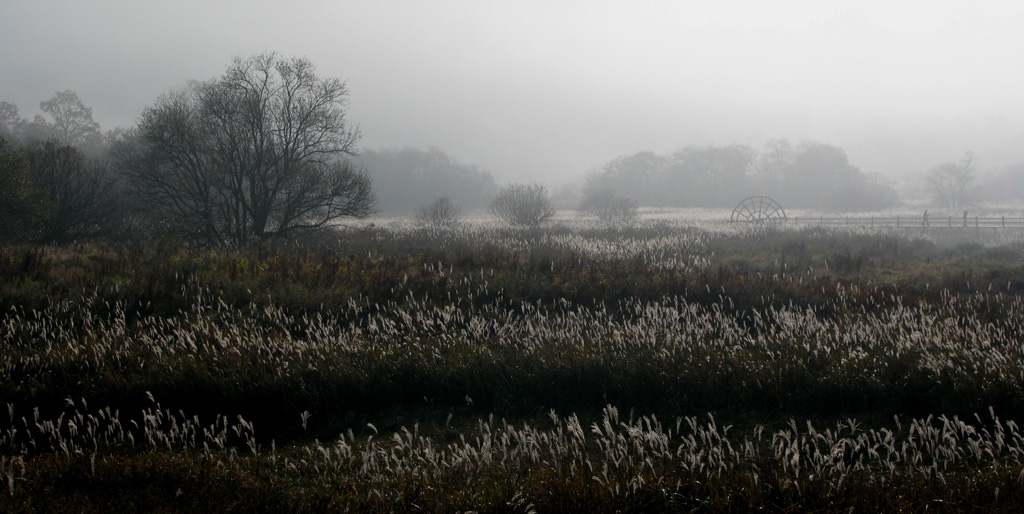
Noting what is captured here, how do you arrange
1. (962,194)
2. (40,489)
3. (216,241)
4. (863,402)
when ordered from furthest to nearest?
(962,194) → (216,241) → (863,402) → (40,489)

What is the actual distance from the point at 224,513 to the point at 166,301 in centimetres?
771

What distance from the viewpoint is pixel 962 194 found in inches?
2778

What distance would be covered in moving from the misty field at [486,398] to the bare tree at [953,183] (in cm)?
7024

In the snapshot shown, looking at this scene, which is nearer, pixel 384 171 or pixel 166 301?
pixel 166 301

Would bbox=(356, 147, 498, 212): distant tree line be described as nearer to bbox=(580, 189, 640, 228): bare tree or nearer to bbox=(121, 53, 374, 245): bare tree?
bbox=(580, 189, 640, 228): bare tree

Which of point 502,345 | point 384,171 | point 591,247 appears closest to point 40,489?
point 502,345

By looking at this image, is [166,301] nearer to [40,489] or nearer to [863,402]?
[40,489]

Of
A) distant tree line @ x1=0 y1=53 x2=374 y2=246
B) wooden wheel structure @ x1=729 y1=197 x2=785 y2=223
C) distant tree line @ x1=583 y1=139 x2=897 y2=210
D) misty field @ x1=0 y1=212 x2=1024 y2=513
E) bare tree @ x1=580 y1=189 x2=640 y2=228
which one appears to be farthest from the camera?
distant tree line @ x1=583 y1=139 x2=897 y2=210

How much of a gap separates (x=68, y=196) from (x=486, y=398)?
23.2m

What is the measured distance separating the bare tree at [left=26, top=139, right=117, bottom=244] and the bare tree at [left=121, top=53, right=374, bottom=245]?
1963 mm

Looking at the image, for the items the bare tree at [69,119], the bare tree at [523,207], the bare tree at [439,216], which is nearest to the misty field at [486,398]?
the bare tree at [439,216]

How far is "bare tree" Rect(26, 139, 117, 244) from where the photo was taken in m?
22.1

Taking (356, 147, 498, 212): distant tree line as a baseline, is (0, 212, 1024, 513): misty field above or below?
below

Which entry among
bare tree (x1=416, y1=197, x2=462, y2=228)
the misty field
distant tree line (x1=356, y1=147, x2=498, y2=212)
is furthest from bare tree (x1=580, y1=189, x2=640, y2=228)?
distant tree line (x1=356, y1=147, x2=498, y2=212)
